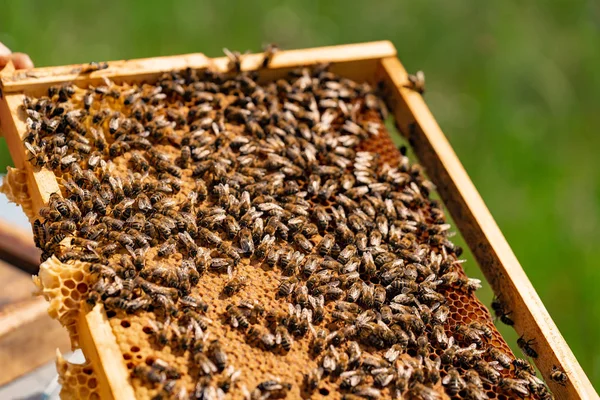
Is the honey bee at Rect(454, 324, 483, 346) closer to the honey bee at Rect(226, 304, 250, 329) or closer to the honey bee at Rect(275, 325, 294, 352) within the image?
Result: the honey bee at Rect(275, 325, 294, 352)

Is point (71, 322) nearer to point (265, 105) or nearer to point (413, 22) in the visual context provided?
point (265, 105)

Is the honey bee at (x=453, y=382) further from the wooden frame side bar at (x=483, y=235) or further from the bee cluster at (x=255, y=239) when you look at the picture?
the wooden frame side bar at (x=483, y=235)

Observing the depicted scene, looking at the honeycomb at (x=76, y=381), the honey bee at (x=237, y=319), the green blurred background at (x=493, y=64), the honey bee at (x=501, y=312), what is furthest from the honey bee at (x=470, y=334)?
the green blurred background at (x=493, y=64)

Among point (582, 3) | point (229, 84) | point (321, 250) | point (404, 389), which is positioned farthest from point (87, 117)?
point (582, 3)

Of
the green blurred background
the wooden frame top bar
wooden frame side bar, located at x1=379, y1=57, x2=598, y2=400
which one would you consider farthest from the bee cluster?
the green blurred background

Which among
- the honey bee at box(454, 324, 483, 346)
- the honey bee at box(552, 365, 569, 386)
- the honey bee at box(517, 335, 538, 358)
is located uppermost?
the honey bee at box(454, 324, 483, 346)

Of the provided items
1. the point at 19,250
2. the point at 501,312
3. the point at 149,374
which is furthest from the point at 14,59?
the point at 501,312
